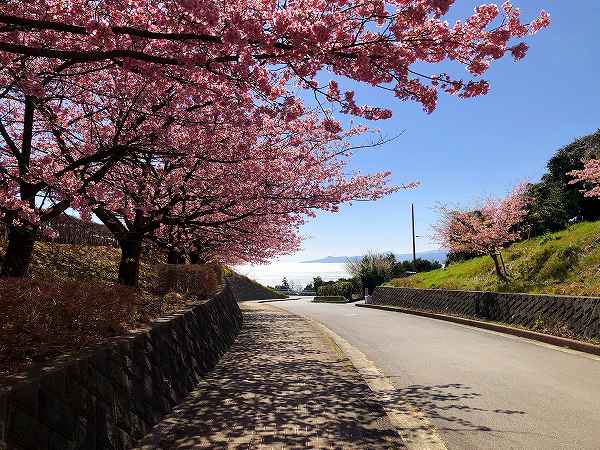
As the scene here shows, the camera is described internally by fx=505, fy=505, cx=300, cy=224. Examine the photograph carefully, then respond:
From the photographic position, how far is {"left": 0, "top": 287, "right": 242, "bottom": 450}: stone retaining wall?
347 cm

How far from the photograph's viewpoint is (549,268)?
20719 mm

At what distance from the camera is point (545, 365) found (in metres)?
9.62

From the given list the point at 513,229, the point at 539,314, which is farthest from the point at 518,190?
the point at 539,314

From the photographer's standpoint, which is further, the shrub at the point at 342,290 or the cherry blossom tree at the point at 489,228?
the shrub at the point at 342,290

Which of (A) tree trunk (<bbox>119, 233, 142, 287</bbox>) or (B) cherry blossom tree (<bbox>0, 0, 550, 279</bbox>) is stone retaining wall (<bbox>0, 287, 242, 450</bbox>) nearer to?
(B) cherry blossom tree (<bbox>0, 0, 550, 279</bbox>)

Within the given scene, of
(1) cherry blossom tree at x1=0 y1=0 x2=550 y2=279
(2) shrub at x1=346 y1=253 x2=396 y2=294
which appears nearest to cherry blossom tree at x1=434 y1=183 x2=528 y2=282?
(1) cherry blossom tree at x1=0 y1=0 x2=550 y2=279

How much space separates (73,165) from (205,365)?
422 cm

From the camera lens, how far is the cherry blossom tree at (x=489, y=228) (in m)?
23.5

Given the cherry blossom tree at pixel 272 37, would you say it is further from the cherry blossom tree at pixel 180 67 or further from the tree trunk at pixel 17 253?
the tree trunk at pixel 17 253

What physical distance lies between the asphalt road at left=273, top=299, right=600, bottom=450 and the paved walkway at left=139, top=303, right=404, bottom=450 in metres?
0.77

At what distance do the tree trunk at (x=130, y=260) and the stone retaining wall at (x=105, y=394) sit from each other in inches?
223

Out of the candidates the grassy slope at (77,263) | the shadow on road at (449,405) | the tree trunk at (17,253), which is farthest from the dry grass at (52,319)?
the grassy slope at (77,263)

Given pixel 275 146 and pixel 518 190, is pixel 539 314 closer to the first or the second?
pixel 275 146

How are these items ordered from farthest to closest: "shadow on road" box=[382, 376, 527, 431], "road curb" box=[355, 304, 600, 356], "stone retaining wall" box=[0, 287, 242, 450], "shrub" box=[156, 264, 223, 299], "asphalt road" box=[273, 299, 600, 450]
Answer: "shrub" box=[156, 264, 223, 299] < "road curb" box=[355, 304, 600, 356] < "shadow on road" box=[382, 376, 527, 431] < "asphalt road" box=[273, 299, 600, 450] < "stone retaining wall" box=[0, 287, 242, 450]
